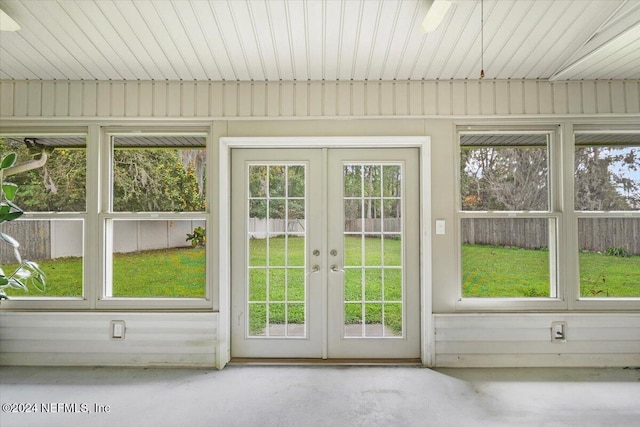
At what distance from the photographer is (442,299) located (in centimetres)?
317

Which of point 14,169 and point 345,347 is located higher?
point 14,169

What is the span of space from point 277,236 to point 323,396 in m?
1.44

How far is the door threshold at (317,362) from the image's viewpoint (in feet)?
10.4

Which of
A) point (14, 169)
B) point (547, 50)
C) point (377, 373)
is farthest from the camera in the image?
point (14, 169)

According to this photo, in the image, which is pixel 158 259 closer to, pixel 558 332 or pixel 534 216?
pixel 534 216

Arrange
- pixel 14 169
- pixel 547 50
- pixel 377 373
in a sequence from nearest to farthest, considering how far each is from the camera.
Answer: pixel 547 50 < pixel 377 373 < pixel 14 169

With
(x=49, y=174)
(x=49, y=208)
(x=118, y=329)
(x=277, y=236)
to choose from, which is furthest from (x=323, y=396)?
(x=49, y=174)

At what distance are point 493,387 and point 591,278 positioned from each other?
1.51m

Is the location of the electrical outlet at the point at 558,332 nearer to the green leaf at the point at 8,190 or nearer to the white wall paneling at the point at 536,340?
the white wall paneling at the point at 536,340

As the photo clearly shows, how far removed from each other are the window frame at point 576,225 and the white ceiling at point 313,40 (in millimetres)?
507

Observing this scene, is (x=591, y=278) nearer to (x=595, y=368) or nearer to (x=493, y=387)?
(x=595, y=368)

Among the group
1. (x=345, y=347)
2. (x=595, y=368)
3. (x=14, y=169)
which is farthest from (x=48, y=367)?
(x=595, y=368)

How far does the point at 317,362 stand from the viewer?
10.5 ft

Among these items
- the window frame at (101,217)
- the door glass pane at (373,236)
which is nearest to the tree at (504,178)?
the door glass pane at (373,236)
